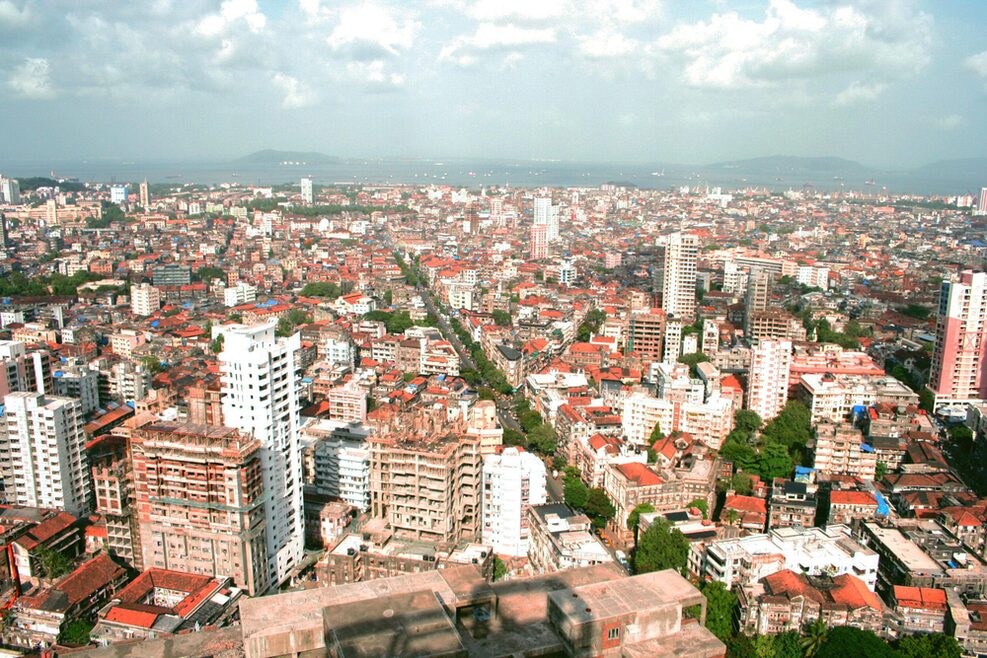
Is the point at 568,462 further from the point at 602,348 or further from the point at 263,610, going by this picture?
the point at 263,610

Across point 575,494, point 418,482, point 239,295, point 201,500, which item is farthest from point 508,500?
point 239,295

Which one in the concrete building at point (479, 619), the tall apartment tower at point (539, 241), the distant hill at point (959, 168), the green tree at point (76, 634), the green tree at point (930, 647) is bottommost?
the green tree at point (76, 634)

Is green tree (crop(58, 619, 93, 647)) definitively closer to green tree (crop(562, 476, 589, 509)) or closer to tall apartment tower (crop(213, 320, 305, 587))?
tall apartment tower (crop(213, 320, 305, 587))

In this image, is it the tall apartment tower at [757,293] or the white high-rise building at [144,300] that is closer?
the tall apartment tower at [757,293]

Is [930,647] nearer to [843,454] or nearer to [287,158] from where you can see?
[843,454]

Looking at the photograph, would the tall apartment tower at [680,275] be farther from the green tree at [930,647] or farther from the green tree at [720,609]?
the green tree at [930,647]

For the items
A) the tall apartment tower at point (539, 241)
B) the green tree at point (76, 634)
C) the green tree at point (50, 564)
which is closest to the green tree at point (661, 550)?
the green tree at point (76, 634)

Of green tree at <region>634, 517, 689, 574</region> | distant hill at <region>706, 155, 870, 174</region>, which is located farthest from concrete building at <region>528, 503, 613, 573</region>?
distant hill at <region>706, 155, 870, 174</region>
